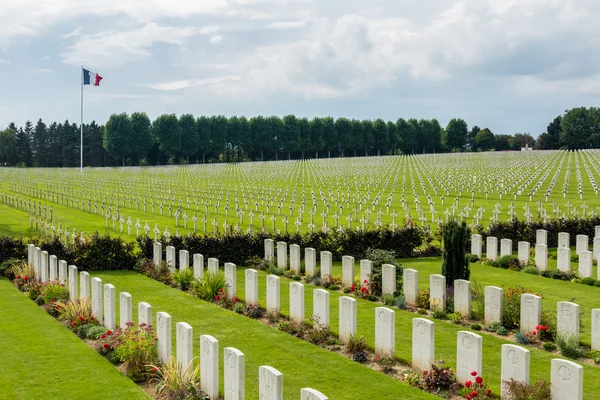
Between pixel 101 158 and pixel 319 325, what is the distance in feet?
385

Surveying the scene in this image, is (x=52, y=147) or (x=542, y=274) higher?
(x=52, y=147)

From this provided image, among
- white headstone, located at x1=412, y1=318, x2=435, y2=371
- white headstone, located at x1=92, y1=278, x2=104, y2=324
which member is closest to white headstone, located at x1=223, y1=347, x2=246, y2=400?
white headstone, located at x1=412, y1=318, x2=435, y2=371

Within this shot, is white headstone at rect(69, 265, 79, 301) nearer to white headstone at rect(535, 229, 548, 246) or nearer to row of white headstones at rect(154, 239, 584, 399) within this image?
row of white headstones at rect(154, 239, 584, 399)

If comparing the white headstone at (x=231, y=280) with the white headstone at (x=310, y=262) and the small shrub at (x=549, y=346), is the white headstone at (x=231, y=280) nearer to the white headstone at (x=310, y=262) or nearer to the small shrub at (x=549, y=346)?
the white headstone at (x=310, y=262)

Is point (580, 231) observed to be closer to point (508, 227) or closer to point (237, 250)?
point (508, 227)

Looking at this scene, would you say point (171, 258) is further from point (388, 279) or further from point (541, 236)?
point (541, 236)

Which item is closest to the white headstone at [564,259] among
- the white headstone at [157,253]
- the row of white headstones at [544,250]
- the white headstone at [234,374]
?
the row of white headstones at [544,250]

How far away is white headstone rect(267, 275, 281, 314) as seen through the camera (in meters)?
12.5

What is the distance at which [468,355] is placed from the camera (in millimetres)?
8828

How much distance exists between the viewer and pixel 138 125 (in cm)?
11344

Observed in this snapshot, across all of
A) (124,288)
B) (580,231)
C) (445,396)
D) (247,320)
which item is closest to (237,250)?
(124,288)

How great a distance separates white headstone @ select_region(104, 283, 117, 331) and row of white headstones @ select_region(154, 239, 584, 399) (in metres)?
3.11

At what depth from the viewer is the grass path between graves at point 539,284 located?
13988 mm

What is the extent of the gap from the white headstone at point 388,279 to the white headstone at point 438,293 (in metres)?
1.17
